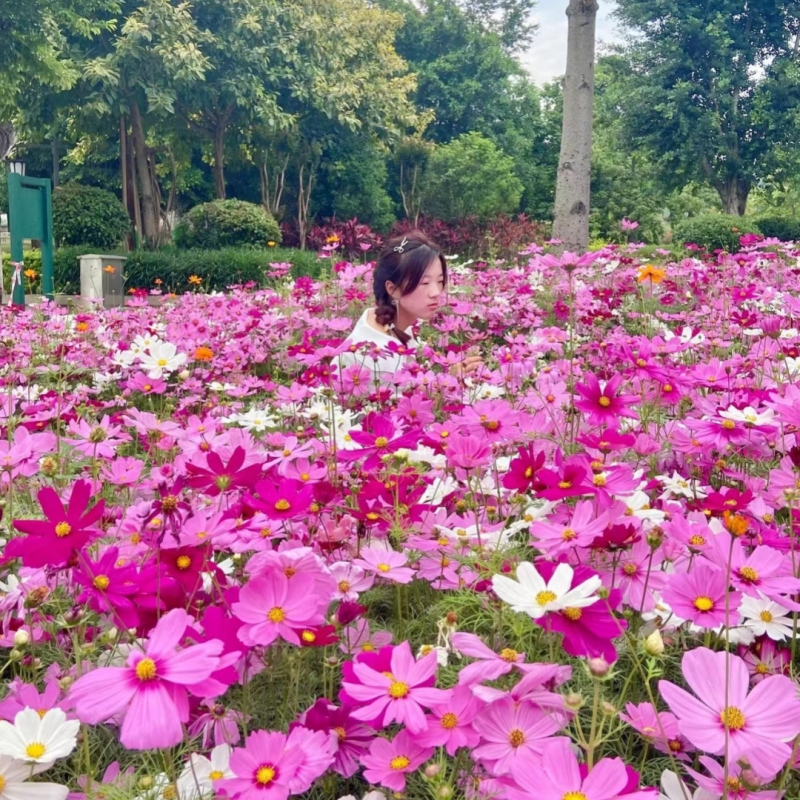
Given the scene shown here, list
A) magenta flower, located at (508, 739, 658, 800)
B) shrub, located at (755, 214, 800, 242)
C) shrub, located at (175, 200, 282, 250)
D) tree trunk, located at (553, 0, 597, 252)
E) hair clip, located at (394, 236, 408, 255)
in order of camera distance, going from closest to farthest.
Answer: magenta flower, located at (508, 739, 658, 800)
hair clip, located at (394, 236, 408, 255)
tree trunk, located at (553, 0, 597, 252)
shrub, located at (175, 200, 282, 250)
shrub, located at (755, 214, 800, 242)

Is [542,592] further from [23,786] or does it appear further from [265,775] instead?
[23,786]

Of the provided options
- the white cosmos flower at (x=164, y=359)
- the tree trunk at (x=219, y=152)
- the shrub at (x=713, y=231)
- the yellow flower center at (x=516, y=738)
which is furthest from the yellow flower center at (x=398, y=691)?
the tree trunk at (x=219, y=152)

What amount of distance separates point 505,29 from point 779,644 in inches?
1310

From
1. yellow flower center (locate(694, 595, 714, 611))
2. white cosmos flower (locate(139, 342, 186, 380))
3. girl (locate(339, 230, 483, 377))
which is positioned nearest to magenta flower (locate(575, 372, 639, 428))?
yellow flower center (locate(694, 595, 714, 611))

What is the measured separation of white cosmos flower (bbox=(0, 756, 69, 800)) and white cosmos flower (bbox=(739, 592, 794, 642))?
2.44ft

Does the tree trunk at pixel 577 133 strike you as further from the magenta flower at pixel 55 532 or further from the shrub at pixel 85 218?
the shrub at pixel 85 218

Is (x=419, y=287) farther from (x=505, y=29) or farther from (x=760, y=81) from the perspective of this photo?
(x=505, y=29)

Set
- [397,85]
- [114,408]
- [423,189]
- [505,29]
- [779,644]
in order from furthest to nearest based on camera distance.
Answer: [505,29] < [423,189] < [397,85] < [114,408] < [779,644]

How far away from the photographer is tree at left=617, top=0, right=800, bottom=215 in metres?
19.8

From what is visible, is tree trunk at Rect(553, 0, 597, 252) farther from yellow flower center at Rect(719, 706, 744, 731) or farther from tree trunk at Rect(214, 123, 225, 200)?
tree trunk at Rect(214, 123, 225, 200)

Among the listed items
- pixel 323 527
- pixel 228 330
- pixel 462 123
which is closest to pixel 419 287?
pixel 228 330

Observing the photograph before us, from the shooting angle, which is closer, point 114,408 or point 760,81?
point 114,408

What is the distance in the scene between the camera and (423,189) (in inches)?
840

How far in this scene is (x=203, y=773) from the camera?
77 cm
